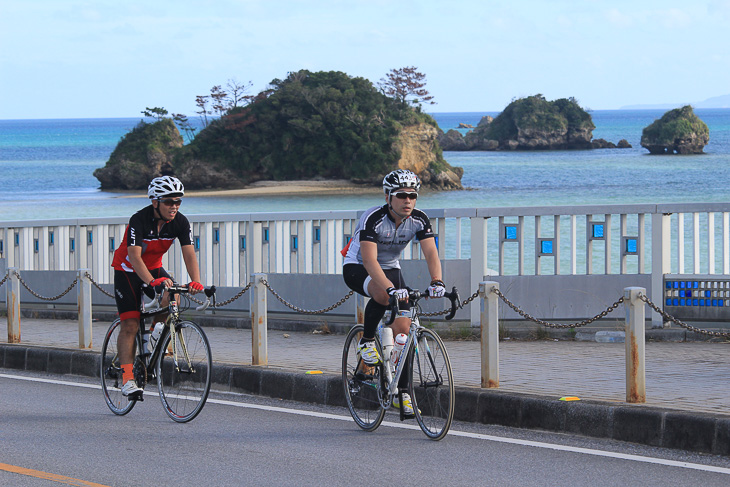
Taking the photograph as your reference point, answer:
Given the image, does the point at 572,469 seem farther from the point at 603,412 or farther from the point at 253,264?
the point at 253,264

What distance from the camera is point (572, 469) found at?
657 cm

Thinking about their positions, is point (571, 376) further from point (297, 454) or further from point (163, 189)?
point (163, 189)

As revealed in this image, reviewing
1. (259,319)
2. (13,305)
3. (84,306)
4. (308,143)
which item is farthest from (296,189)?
(259,319)

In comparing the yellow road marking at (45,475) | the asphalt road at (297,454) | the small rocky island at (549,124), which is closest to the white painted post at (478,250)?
the asphalt road at (297,454)

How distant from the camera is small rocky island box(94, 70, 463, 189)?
90125 mm

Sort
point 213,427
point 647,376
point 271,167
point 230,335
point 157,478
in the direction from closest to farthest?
point 157,478 < point 213,427 < point 647,376 < point 230,335 < point 271,167

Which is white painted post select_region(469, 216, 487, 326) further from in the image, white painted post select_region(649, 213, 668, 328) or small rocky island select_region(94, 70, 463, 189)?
small rocky island select_region(94, 70, 463, 189)

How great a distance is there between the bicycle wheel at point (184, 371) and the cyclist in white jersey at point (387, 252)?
47.4 inches

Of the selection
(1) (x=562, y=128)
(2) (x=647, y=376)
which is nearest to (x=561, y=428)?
(2) (x=647, y=376)

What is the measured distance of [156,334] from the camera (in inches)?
327

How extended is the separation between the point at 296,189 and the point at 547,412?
275 ft

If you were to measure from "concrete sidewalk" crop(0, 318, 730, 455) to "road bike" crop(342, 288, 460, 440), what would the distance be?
Result: 84cm

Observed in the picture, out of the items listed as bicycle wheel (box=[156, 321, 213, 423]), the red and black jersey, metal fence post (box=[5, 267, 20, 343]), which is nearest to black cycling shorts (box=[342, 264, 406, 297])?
bicycle wheel (box=[156, 321, 213, 423])

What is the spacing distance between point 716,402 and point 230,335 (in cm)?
681
